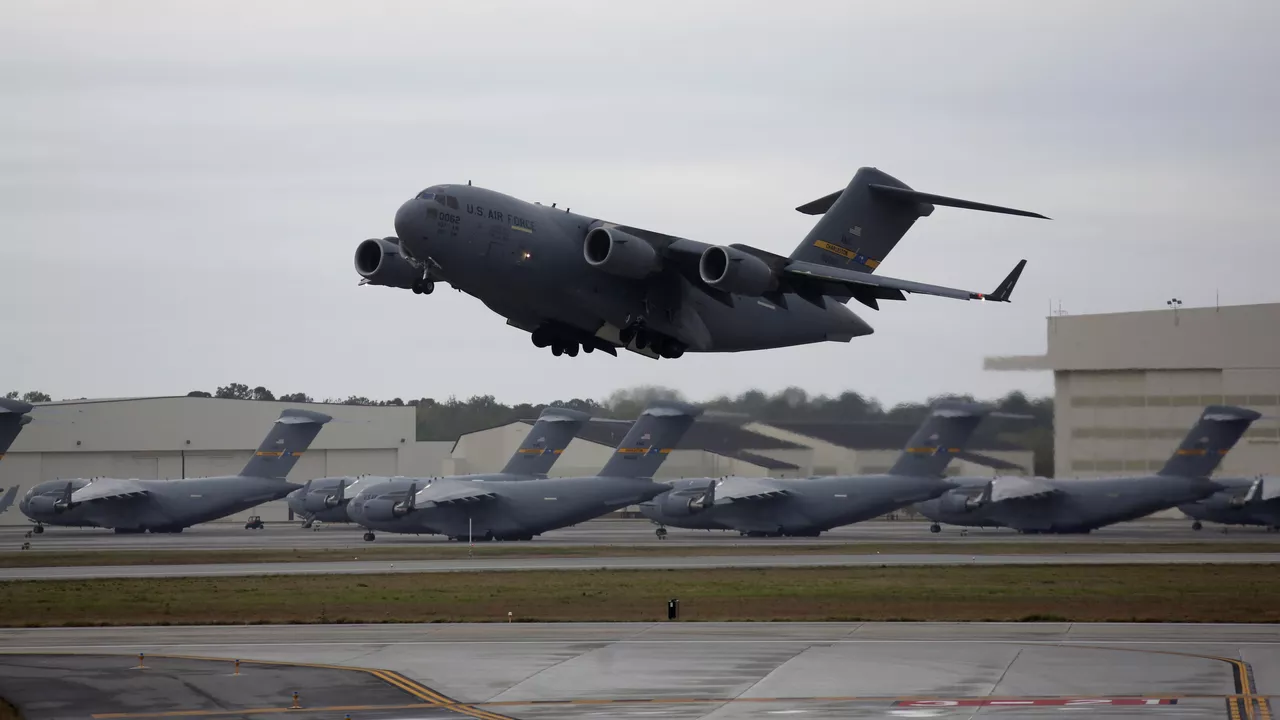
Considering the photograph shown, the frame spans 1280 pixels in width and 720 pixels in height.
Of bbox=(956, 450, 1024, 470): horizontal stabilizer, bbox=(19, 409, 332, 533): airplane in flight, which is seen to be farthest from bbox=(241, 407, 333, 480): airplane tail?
bbox=(956, 450, 1024, 470): horizontal stabilizer

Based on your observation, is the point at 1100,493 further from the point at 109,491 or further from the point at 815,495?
the point at 109,491

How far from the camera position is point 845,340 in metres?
24.2

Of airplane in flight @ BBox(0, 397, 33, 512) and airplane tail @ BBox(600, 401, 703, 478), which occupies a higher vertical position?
airplane in flight @ BBox(0, 397, 33, 512)

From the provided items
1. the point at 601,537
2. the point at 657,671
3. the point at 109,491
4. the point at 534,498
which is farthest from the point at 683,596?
the point at 109,491

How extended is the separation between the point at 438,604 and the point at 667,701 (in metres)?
13.3

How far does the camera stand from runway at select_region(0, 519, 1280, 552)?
170 feet

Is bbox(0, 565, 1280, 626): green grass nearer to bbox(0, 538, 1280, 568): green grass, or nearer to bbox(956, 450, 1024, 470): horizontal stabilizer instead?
bbox(0, 538, 1280, 568): green grass

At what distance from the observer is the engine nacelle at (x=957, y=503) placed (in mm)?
57062

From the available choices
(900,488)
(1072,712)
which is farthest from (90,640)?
(900,488)

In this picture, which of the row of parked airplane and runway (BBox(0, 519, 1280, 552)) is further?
the row of parked airplane

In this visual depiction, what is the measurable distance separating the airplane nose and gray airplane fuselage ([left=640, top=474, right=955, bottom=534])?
36159 millimetres

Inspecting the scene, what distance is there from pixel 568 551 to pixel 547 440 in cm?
1404

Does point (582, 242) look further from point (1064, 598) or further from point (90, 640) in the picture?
point (1064, 598)

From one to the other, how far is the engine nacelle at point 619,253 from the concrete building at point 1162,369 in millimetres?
43661
